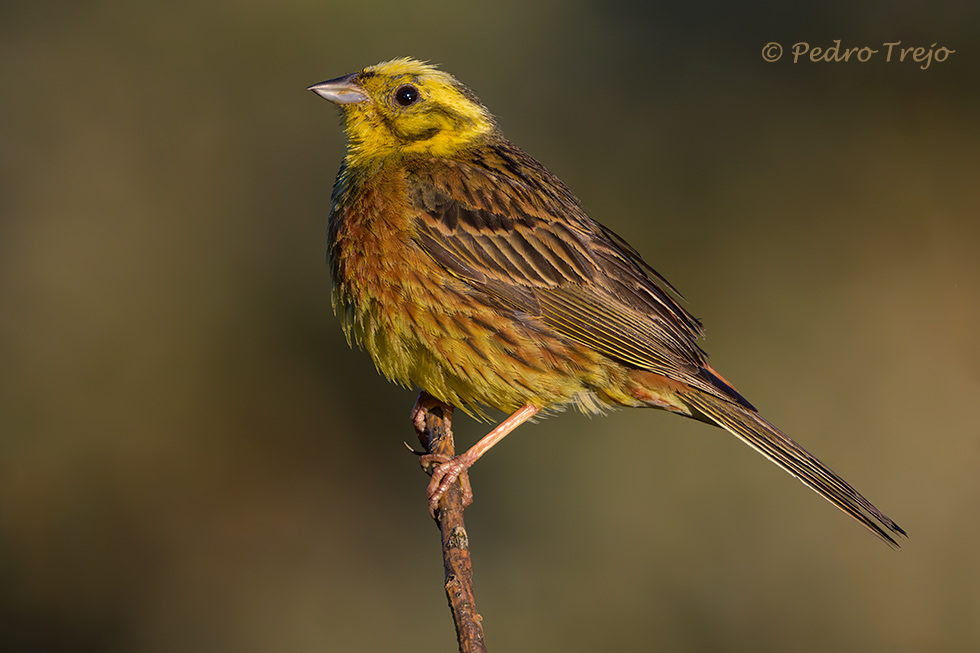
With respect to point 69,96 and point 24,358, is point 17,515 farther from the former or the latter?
point 69,96

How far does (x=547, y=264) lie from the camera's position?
13.9 ft

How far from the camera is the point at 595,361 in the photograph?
4148 mm

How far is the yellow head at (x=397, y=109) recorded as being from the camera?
453cm

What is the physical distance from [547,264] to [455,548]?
4.59 feet

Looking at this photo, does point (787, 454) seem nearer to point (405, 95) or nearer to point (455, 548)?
point (455, 548)

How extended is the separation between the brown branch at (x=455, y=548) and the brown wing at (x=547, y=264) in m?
0.81

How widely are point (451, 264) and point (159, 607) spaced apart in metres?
4.68

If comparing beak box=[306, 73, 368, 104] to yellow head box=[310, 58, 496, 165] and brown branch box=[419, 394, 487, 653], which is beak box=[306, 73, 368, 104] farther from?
brown branch box=[419, 394, 487, 653]

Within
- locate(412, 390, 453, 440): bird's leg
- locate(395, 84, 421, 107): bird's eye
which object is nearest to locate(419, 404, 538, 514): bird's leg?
locate(412, 390, 453, 440): bird's leg

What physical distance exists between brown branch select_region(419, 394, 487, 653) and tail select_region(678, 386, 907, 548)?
1113 mm

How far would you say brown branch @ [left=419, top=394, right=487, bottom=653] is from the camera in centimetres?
296

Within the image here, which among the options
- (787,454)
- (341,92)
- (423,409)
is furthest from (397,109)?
(787,454)

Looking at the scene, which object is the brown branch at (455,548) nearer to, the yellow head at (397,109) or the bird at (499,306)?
the bird at (499,306)

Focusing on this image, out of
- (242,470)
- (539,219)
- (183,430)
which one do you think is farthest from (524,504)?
(539,219)
